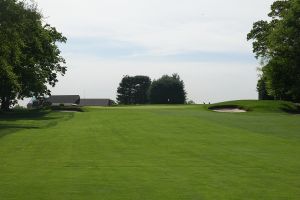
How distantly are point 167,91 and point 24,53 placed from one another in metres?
103

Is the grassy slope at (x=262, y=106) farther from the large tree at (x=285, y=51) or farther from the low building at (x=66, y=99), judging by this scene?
the low building at (x=66, y=99)

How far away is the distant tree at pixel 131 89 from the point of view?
188m

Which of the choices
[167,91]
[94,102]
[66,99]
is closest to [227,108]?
[167,91]

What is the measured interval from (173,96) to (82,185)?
145869mm

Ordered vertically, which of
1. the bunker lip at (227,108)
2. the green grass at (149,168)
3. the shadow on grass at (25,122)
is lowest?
the green grass at (149,168)

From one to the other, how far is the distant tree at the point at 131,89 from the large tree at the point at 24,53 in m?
111

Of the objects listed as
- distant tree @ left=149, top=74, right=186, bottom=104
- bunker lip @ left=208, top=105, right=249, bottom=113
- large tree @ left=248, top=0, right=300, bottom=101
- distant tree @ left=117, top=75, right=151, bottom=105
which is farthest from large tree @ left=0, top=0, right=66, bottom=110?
distant tree @ left=117, top=75, right=151, bottom=105

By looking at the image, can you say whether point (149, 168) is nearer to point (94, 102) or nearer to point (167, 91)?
point (167, 91)

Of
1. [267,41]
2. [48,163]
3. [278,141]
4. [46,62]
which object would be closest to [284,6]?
[267,41]

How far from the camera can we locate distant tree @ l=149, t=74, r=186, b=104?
15550 centimetres

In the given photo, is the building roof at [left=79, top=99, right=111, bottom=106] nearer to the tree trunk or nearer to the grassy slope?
the tree trunk

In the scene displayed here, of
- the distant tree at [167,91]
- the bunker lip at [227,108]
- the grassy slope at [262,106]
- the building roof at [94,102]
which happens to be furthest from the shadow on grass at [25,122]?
the building roof at [94,102]

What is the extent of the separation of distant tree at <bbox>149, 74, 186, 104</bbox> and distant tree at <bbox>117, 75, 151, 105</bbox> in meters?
30.0

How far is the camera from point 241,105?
205ft
